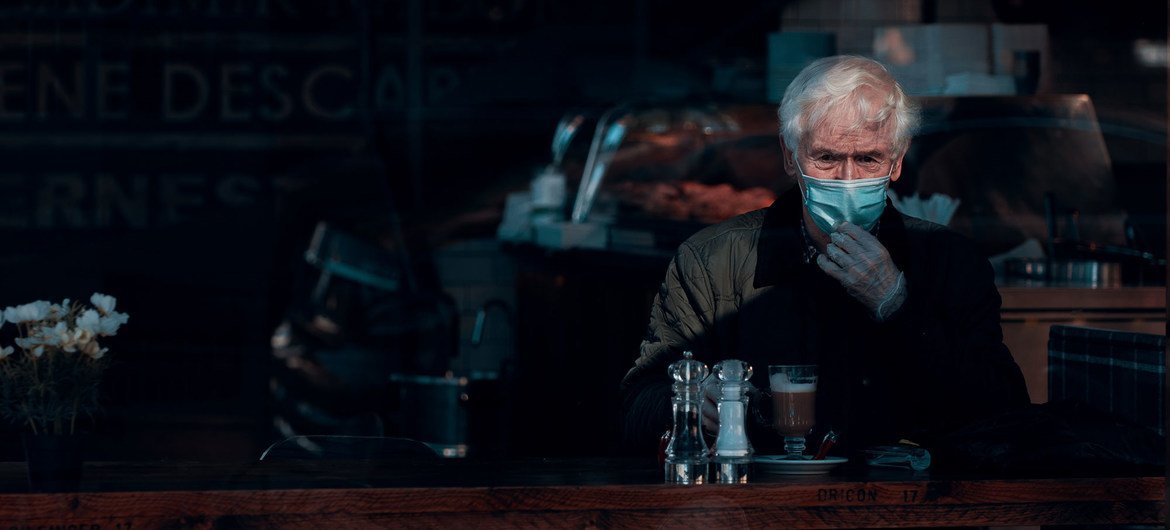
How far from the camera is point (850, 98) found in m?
3.16

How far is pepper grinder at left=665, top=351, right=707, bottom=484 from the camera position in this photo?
2707mm

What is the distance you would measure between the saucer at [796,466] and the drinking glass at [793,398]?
0.05m

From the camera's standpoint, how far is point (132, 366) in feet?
26.1

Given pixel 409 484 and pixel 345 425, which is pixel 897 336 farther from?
pixel 345 425

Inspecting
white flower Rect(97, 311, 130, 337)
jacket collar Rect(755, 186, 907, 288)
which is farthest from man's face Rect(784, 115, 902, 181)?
white flower Rect(97, 311, 130, 337)

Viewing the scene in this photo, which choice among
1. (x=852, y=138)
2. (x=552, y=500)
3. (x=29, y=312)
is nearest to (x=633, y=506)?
(x=552, y=500)

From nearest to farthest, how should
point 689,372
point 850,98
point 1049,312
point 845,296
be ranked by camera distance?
1. point 689,372
2. point 850,98
3. point 845,296
4. point 1049,312

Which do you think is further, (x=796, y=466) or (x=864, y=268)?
(x=864, y=268)

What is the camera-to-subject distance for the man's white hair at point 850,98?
316 centimetres

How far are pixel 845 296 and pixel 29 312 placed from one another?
5.09ft

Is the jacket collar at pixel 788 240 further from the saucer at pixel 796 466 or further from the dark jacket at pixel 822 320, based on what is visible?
the saucer at pixel 796 466

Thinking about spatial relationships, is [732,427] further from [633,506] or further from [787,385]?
[633,506]

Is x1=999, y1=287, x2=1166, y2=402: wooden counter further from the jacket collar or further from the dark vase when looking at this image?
the dark vase

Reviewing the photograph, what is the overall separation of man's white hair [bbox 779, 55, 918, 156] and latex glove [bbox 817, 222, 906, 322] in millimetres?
220
